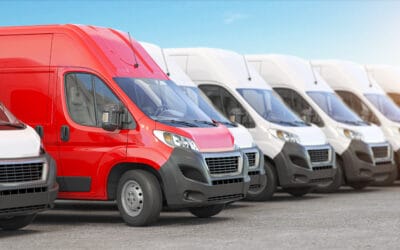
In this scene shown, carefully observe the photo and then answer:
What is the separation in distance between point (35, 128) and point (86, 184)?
3.50 feet

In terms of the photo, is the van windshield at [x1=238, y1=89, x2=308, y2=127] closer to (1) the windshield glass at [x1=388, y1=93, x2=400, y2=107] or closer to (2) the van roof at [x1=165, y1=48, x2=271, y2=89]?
(2) the van roof at [x1=165, y1=48, x2=271, y2=89]

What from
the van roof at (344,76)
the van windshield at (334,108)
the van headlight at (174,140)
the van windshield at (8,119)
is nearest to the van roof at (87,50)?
the van headlight at (174,140)

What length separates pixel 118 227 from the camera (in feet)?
42.4

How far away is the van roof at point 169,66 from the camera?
16545 mm

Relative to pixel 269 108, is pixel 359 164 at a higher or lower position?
lower

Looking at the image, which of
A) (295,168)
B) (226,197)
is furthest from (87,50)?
(295,168)

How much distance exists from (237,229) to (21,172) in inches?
107

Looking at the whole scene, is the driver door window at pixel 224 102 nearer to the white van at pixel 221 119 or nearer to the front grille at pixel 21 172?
the white van at pixel 221 119

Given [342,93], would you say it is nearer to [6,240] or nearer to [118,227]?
[118,227]

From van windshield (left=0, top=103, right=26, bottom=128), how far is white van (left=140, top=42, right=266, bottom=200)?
3.74 metres

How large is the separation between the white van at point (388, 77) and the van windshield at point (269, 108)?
18.8 ft

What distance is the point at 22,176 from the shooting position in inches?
467

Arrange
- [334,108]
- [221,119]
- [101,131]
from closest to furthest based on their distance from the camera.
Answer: [101,131], [221,119], [334,108]

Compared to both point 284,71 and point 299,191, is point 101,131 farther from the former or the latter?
point 284,71
